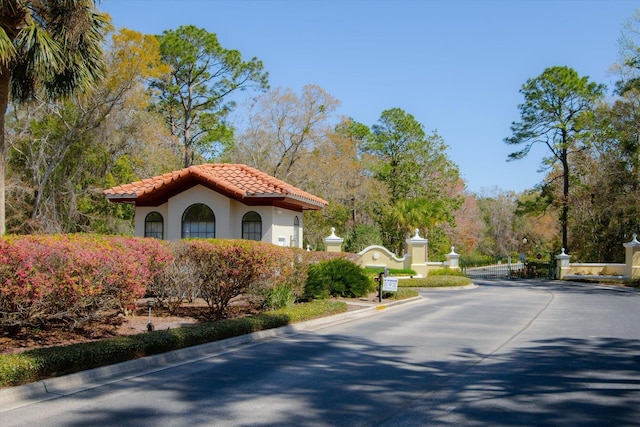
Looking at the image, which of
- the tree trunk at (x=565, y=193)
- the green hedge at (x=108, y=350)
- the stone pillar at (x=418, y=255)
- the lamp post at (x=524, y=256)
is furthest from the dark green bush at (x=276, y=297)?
the lamp post at (x=524, y=256)

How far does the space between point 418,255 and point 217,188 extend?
17765 millimetres

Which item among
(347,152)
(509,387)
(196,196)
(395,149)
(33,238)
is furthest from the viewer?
(395,149)

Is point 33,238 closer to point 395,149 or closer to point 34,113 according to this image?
point 34,113

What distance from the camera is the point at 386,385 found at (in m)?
8.09

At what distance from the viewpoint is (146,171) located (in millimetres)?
32438

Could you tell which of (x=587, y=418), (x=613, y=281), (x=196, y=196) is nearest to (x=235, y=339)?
(x=587, y=418)

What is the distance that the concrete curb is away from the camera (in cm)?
714

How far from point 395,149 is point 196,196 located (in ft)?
103

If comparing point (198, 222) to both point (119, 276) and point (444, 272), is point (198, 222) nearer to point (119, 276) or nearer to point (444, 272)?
point (119, 276)

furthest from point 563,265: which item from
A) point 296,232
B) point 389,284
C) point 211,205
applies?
point 211,205

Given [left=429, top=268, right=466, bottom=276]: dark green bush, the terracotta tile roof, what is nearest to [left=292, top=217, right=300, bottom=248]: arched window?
the terracotta tile roof

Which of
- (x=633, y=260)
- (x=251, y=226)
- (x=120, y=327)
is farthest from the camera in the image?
(x=633, y=260)

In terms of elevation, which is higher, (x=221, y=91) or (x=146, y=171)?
(x=221, y=91)

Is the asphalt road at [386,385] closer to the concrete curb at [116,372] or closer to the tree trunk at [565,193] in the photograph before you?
the concrete curb at [116,372]
